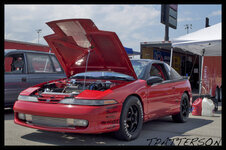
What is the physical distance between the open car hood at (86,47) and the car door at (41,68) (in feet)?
5.67

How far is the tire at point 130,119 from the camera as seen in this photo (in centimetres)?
401

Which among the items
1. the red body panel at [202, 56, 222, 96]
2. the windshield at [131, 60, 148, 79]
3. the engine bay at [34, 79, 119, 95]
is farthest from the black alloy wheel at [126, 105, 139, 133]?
Result: the red body panel at [202, 56, 222, 96]

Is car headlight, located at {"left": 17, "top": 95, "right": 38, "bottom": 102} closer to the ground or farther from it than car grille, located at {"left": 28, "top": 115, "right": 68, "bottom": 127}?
farther from it

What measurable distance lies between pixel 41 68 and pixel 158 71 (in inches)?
123

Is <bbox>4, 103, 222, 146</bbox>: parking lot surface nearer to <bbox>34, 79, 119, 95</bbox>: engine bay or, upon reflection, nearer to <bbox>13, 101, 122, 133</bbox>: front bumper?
<bbox>13, 101, 122, 133</bbox>: front bumper

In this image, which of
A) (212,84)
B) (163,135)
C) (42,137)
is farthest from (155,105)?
(212,84)

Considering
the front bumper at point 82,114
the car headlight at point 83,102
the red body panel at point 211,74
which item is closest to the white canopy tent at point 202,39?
the red body panel at point 211,74

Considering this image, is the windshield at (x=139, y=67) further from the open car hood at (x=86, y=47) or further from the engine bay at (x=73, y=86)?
the engine bay at (x=73, y=86)

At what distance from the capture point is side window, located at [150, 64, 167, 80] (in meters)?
5.40

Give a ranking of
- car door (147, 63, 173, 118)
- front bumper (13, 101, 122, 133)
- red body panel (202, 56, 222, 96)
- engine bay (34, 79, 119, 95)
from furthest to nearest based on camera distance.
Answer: red body panel (202, 56, 222, 96)
car door (147, 63, 173, 118)
engine bay (34, 79, 119, 95)
front bumper (13, 101, 122, 133)

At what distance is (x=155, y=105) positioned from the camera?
4965 millimetres

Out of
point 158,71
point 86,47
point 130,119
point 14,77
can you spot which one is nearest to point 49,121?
point 130,119

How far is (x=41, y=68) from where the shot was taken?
23.0 feet

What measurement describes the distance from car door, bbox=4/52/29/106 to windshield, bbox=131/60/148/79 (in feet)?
9.34
